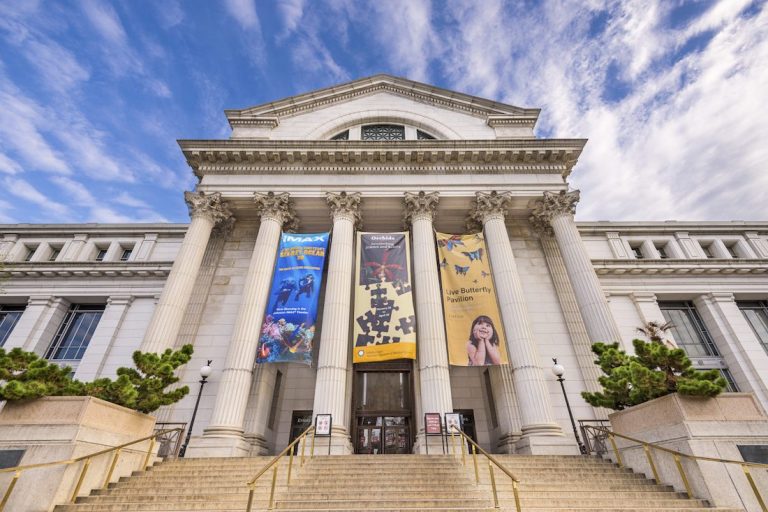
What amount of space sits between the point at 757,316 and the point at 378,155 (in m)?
24.7

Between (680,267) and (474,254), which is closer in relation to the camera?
(474,254)

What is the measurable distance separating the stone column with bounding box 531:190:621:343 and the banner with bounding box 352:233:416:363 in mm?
7625

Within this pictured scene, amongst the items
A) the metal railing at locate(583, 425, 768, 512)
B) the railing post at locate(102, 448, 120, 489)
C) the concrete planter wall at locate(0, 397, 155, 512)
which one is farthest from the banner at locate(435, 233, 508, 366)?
the concrete planter wall at locate(0, 397, 155, 512)

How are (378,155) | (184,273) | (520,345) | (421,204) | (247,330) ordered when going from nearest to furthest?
1. (520,345)
2. (247,330)
3. (184,273)
4. (421,204)
5. (378,155)

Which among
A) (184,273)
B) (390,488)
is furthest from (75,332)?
(390,488)

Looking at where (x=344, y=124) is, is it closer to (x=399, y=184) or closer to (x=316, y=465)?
(x=399, y=184)

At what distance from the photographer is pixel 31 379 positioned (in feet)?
28.2

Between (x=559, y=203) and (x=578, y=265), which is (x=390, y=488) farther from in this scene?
(x=559, y=203)

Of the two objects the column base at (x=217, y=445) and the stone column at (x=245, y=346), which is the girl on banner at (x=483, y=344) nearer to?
the stone column at (x=245, y=346)

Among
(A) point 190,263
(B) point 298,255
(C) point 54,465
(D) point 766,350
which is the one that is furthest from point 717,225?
(C) point 54,465

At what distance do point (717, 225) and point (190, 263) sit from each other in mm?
32015

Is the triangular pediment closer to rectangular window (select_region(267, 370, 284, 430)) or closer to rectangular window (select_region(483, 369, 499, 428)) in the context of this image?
rectangular window (select_region(267, 370, 284, 430))

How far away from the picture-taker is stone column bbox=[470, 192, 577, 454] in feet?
41.2

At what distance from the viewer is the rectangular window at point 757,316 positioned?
20844 millimetres
